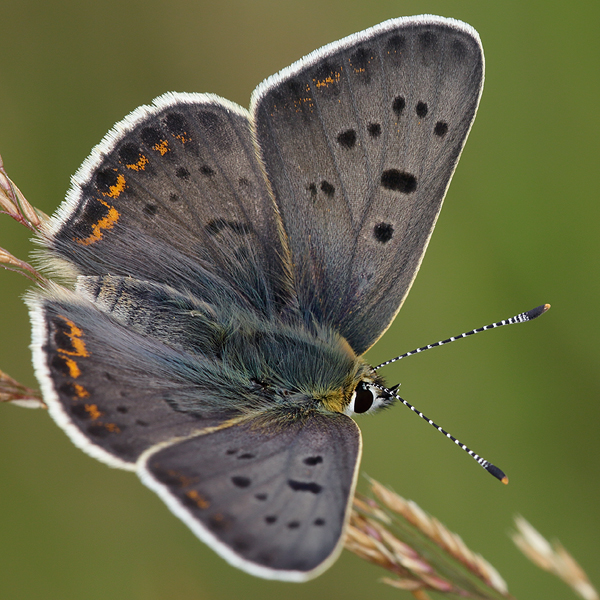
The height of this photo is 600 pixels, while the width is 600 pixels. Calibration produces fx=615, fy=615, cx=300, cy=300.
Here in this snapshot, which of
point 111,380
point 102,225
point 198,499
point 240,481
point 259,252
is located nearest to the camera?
point 198,499

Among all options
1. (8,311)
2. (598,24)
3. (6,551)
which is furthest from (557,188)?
(6,551)

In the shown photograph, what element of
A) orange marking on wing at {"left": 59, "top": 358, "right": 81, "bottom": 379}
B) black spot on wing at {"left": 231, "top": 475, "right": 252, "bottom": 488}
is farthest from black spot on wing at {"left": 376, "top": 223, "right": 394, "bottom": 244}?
orange marking on wing at {"left": 59, "top": 358, "right": 81, "bottom": 379}

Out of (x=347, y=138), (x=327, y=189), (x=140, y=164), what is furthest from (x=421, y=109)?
(x=140, y=164)

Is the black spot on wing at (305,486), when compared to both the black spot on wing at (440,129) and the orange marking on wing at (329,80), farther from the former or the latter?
the orange marking on wing at (329,80)

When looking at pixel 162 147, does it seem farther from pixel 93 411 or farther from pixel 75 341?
pixel 93 411

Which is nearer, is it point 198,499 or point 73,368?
point 198,499

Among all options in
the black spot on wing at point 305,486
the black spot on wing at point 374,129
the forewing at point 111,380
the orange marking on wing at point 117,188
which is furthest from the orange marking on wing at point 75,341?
the black spot on wing at point 374,129

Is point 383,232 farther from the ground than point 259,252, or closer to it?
farther from the ground

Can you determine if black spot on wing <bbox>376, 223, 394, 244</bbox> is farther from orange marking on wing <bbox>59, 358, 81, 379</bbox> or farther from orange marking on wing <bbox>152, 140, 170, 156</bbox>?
orange marking on wing <bbox>59, 358, 81, 379</bbox>

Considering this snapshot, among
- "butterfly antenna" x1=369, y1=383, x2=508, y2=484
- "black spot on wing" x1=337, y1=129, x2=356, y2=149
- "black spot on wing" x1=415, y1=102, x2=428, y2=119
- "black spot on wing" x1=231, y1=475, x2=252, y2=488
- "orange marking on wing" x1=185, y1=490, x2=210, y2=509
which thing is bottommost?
"orange marking on wing" x1=185, y1=490, x2=210, y2=509
